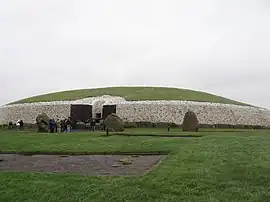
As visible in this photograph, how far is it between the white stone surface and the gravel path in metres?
26.6

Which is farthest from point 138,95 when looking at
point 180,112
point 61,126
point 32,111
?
point 61,126

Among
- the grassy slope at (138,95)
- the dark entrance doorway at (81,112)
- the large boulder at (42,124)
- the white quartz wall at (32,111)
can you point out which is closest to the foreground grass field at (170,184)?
the large boulder at (42,124)

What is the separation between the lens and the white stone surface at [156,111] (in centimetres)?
4128

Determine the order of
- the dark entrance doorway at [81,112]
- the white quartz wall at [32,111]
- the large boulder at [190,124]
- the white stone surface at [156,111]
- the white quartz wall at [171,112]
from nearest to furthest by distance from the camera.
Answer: the large boulder at [190,124] < the dark entrance doorway at [81,112] < the white quartz wall at [171,112] < the white stone surface at [156,111] < the white quartz wall at [32,111]

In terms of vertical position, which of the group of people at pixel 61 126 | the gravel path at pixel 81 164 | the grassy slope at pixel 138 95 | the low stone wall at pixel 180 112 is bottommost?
the gravel path at pixel 81 164

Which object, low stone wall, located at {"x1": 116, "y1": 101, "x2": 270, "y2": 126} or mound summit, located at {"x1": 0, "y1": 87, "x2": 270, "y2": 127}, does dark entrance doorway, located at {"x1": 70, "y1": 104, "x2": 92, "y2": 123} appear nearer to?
mound summit, located at {"x1": 0, "y1": 87, "x2": 270, "y2": 127}

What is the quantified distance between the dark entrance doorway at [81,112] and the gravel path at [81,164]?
2391 centimetres

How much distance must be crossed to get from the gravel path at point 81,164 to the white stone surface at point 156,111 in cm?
2663

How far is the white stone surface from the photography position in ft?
135

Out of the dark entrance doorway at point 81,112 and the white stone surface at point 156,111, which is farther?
the white stone surface at point 156,111

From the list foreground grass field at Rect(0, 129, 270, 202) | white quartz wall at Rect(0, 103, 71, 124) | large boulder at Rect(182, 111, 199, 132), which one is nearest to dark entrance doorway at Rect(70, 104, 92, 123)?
white quartz wall at Rect(0, 103, 71, 124)

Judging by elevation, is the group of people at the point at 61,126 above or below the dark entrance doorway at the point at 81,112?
below

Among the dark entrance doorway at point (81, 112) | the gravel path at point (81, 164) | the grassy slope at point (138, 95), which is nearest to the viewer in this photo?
the gravel path at point (81, 164)

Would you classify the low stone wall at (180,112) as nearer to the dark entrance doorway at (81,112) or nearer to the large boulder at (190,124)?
the dark entrance doorway at (81,112)
